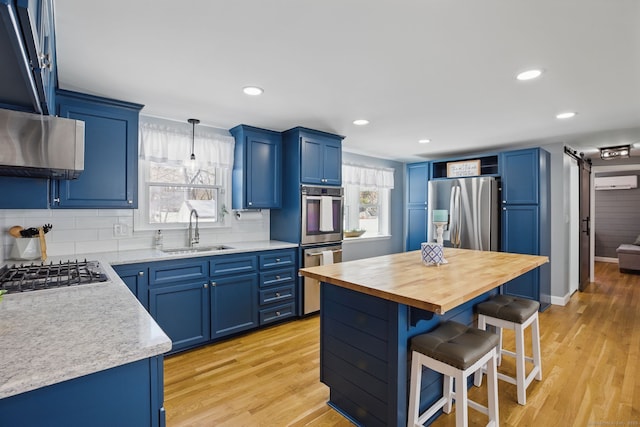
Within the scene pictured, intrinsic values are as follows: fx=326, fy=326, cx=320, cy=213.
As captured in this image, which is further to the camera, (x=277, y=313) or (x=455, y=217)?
(x=455, y=217)

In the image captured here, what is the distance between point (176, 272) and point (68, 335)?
1829 millimetres

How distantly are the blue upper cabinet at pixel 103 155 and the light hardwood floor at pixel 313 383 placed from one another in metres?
1.48

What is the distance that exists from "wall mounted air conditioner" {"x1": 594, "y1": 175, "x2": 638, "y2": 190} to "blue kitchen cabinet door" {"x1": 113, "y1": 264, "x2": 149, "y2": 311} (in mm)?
9295

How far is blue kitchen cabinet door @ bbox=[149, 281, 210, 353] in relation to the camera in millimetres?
2760

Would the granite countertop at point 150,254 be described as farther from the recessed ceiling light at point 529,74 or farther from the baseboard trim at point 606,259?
the baseboard trim at point 606,259

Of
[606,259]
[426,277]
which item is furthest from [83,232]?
[606,259]

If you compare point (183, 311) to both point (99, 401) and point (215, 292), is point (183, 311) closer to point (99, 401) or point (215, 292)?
point (215, 292)

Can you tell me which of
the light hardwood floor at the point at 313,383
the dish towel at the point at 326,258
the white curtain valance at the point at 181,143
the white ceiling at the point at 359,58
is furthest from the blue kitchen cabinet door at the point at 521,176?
the white curtain valance at the point at 181,143

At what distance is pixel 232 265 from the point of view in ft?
10.5

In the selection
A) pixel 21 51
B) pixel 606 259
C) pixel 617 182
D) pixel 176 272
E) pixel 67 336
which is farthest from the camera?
pixel 606 259

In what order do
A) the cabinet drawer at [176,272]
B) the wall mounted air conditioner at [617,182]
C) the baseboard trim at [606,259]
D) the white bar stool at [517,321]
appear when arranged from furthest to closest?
the baseboard trim at [606,259]
the wall mounted air conditioner at [617,182]
the cabinet drawer at [176,272]
the white bar stool at [517,321]

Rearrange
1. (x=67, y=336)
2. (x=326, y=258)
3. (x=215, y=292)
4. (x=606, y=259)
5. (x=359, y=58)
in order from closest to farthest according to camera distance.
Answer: (x=67, y=336) → (x=359, y=58) → (x=215, y=292) → (x=326, y=258) → (x=606, y=259)

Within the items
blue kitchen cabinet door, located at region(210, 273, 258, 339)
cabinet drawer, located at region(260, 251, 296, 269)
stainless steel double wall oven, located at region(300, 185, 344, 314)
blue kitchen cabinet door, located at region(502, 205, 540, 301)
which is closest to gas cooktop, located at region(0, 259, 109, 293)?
blue kitchen cabinet door, located at region(210, 273, 258, 339)

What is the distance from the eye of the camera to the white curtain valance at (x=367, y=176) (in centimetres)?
505
